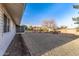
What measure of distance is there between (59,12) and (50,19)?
1261mm

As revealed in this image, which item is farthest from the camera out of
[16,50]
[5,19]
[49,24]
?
[16,50]

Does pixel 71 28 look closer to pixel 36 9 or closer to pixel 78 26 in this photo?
pixel 78 26

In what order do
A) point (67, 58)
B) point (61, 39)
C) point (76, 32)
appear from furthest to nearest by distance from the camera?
point (61, 39) < point (76, 32) < point (67, 58)

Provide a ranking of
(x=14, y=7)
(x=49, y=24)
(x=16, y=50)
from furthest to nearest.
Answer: (x=16, y=50) → (x=49, y=24) → (x=14, y=7)

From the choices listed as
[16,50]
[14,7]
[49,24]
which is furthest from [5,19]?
[49,24]

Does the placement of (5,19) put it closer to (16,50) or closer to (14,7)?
(14,7)

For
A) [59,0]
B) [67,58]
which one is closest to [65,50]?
[67,58]

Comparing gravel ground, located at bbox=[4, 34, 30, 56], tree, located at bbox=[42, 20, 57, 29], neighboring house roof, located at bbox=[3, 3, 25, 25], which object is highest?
neighboring house roof, located at bbox=[3, 3, 25, 25]

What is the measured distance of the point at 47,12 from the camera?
7566 millimetres

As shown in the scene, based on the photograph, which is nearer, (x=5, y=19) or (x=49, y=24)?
(x=5, y=19)

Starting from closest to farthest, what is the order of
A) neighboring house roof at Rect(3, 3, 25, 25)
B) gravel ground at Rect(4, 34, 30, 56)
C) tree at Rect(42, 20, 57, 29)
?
neighboring house roof at Rect(3, 3, 25, 25) → gravel ground at Rect(4, 34, 30, 56) → tree at Rect(42, 20, 57, 29)

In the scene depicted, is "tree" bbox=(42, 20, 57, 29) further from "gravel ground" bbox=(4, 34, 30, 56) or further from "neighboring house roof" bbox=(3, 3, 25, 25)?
"gravel ground" bbox=(4, 34, 30, 56)

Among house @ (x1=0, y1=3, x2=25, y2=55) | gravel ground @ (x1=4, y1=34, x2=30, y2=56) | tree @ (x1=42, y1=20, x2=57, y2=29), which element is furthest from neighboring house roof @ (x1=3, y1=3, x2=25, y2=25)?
gravel ground @ (x1=4, y1=34, x2=30, y2=56)

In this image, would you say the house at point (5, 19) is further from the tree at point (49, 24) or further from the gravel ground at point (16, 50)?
the tree at point (49, 24)
